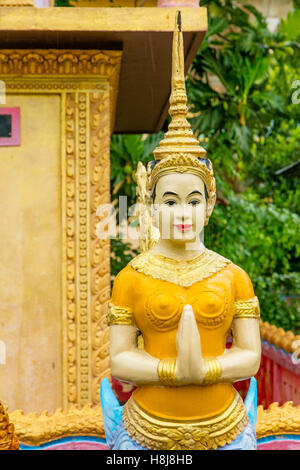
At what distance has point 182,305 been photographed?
221cm

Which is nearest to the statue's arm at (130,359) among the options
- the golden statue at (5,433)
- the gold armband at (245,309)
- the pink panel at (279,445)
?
the gold armband at (245,309)

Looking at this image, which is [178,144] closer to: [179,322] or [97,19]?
[179,322]

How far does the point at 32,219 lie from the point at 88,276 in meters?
0.58

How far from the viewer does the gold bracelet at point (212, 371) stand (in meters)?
2.14

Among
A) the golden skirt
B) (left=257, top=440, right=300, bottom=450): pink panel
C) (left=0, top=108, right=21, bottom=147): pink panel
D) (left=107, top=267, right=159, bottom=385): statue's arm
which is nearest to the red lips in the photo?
(left=107, top=267, right=159, bottom=385): statue's arm

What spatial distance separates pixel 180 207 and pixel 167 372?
0.66 m

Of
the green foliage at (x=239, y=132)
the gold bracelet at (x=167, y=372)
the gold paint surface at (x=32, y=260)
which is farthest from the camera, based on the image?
the green foliage at (x=239, y=132)

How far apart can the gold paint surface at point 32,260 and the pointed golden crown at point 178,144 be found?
188 cm

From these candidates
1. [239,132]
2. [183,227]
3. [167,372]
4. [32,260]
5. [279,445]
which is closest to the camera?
[167,372]

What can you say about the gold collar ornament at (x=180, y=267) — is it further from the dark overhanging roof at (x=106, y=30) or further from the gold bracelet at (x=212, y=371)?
the dark overhanging roof at (x=106, y=30)

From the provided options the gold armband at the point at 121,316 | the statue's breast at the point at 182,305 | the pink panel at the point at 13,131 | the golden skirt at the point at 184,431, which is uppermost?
the pink panel at the point at 13,131

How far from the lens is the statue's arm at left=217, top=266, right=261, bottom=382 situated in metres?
2.20

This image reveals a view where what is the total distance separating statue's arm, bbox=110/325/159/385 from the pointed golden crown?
663 mm

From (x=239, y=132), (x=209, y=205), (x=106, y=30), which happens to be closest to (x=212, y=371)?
(x=209, y=205)
